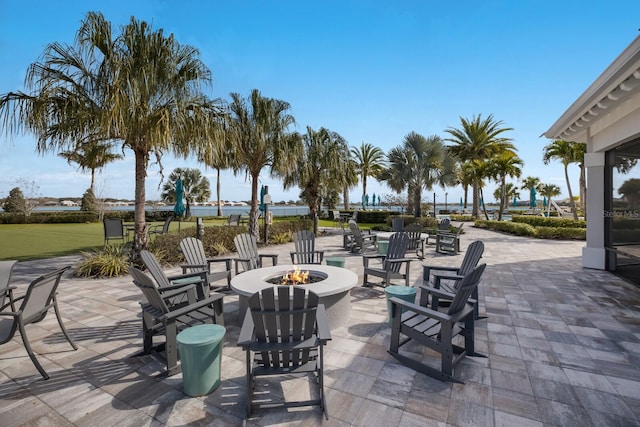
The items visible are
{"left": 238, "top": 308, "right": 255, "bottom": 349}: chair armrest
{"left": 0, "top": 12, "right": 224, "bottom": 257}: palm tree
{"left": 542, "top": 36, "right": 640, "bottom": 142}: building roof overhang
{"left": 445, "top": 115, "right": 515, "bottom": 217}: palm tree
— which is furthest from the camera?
{"left": 445, "top": 115, "right": 515, "bottom": 217}: palm tree

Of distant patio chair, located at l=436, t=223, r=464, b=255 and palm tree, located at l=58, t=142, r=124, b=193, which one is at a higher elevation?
palm tree, located at l=58, t=142, r=124, b=193

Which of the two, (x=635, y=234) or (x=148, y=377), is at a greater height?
(x=635, y=234)

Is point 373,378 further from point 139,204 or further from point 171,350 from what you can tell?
point 139,204

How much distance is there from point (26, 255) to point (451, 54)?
49.8ft

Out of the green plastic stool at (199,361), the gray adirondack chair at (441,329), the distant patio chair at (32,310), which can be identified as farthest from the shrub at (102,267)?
the gray adirondack chair at (441,329)

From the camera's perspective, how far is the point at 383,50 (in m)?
9.52

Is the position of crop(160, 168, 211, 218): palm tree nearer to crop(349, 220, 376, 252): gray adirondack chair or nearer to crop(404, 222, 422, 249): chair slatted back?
crop(349, 220, 376, 252): gray adirondack chair

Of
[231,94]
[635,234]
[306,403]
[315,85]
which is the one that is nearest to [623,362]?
[306,403]

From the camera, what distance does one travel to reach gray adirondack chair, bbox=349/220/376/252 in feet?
29.6

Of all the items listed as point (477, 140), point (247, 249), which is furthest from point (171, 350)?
point (477, 140)

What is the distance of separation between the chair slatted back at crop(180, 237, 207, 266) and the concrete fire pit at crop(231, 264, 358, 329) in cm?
126

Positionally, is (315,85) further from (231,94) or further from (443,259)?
(443,259)

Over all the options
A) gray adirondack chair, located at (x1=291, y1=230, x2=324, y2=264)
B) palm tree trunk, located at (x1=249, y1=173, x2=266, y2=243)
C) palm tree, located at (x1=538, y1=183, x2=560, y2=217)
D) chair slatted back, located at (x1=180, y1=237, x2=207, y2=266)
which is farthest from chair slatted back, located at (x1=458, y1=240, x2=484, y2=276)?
palm tree, located at (x1=538, y1=183, x2=560, y2=217)

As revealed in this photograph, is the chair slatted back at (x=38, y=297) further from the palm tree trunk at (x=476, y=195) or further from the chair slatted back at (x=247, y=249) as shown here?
the palm tree trunk at (x=476, y=195)
